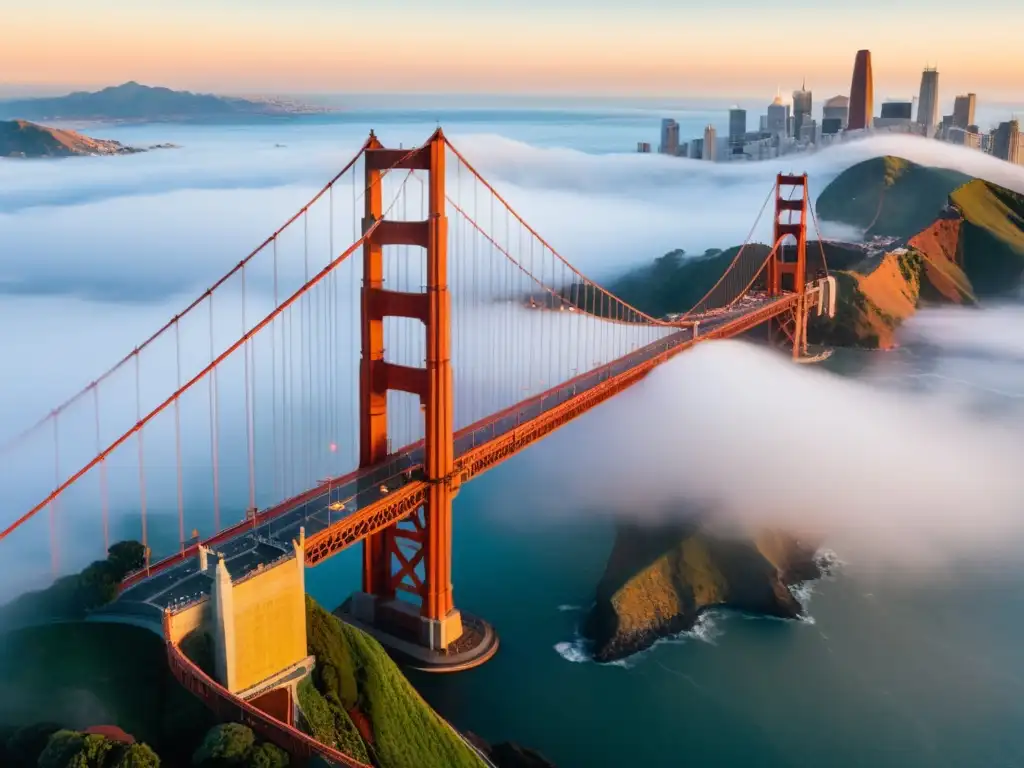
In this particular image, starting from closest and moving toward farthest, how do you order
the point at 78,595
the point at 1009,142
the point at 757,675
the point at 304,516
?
1. the point at 78,595
2. the point at 304,516
3. the point at 757,675
4. the point at 1009,142

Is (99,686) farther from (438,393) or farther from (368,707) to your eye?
(438,393)

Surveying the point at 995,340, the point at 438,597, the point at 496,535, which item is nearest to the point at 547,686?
the point at 438,597

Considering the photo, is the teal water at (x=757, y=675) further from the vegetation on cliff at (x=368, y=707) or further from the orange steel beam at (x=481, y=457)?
the orange steel beam at (x=481, y=457)

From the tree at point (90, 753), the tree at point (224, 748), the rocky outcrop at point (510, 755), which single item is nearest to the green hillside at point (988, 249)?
the rocky outcrop at point (510, 755)

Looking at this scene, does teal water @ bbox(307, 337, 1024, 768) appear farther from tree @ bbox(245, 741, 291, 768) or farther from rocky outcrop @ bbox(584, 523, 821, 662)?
tree @ bbox(245, 741, 291, 768)

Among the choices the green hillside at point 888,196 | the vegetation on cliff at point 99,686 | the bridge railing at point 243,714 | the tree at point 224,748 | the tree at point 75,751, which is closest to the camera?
the tree at point 75,751

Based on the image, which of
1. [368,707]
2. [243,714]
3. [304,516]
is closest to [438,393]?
[304,516]
